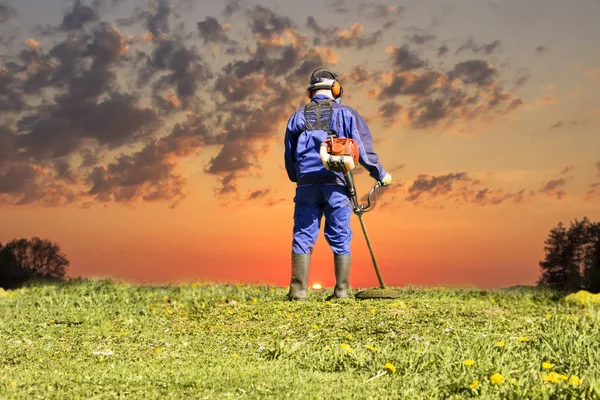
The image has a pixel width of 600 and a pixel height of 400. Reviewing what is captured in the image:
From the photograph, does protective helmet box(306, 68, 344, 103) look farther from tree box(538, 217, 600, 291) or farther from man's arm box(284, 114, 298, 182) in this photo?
tree box(538, 217, 600, 291)

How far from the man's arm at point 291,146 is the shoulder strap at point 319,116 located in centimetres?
28

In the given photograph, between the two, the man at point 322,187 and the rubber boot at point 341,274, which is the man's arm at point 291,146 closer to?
the man at point 322,187

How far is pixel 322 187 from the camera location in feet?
34.6

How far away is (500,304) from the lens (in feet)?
35.3

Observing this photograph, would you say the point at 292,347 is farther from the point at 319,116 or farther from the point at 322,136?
the point at 319,116

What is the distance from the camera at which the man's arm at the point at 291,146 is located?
11.0 metres

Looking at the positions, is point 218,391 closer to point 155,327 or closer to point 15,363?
point 15,363

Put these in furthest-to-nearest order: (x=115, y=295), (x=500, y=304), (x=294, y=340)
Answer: (x=115, y=295) → (x=500, y=304) → (x=294, y=340)

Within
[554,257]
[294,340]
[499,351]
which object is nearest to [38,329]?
[294,340]

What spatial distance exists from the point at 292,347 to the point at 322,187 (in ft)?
14.1

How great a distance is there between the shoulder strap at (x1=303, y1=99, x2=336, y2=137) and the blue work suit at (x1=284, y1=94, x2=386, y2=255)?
5cm

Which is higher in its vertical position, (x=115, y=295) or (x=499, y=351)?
(x=115, y=295)

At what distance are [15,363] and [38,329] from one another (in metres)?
2.63

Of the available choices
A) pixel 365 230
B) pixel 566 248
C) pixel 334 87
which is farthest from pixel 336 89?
pixel 566 248
